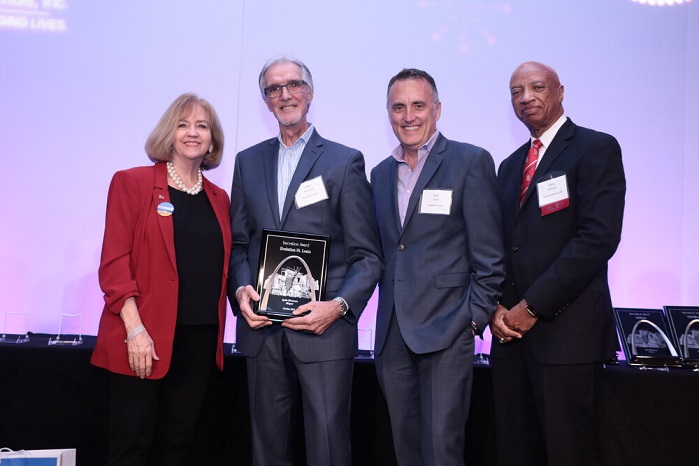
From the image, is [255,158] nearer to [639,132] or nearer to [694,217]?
[639,132]

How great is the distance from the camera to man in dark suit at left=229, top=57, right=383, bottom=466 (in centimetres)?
238

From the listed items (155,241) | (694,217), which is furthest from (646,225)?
(155,241)

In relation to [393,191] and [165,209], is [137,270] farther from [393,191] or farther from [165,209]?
[393,191]

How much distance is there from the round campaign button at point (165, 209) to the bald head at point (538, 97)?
151 centimetres

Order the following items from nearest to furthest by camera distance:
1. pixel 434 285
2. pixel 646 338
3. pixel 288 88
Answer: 1. pixel 434 285
2. pixel 288 88
3. pixel 646 338

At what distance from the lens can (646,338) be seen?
3084mm

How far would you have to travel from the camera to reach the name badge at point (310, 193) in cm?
247

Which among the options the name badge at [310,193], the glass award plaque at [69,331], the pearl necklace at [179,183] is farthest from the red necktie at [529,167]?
the glass award plaque at [69,331]

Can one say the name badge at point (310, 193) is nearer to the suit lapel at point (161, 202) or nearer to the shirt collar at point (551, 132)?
the suit lapel at point (161, 202)

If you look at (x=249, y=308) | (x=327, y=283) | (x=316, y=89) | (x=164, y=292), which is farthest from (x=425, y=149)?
(x=316, y=89)

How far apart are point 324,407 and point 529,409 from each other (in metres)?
0.83

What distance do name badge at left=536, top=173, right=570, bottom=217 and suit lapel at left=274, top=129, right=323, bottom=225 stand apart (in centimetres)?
91

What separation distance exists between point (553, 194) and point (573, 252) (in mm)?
258

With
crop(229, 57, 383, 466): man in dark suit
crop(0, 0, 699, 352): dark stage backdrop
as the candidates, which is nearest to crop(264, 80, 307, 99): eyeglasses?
crop(229, 57, 383, 466): man in dark suit
